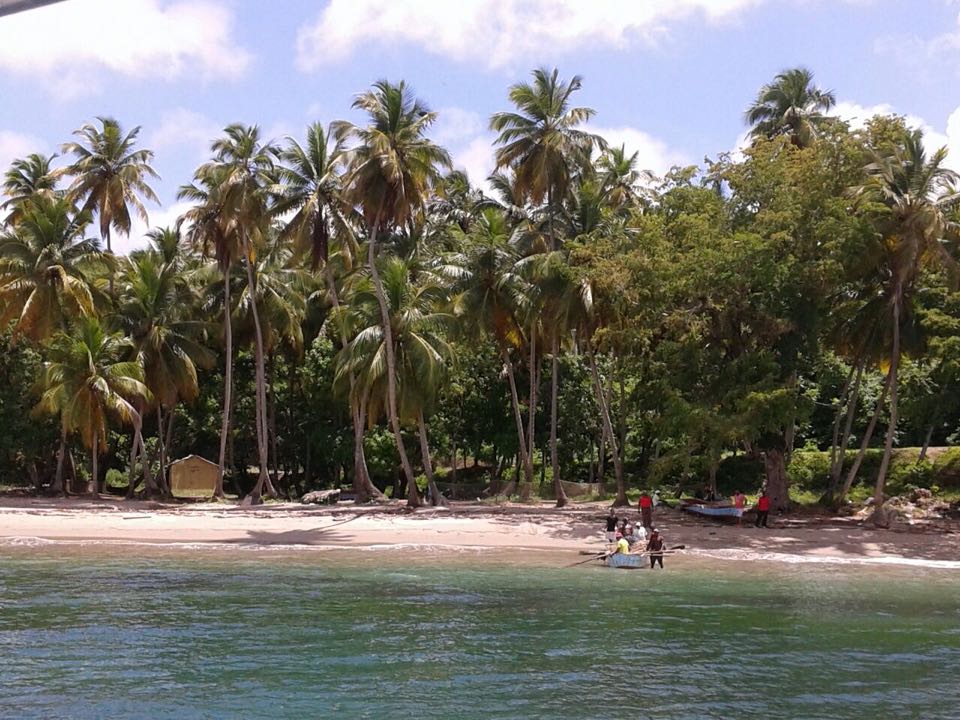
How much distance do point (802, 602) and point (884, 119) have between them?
18128mm

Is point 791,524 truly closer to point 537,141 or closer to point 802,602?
point 802,602

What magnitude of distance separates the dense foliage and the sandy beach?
2.13 meters

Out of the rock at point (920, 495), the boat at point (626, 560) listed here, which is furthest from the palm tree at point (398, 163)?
the rock at point (920, 495)

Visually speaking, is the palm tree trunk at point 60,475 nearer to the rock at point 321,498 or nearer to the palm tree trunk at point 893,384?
the rock at point 321,498

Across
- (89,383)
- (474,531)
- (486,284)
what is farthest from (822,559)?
(89,383)

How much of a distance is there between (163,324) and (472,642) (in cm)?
2861

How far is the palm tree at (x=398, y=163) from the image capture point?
3462 centimetres

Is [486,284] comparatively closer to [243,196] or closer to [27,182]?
[243,196]

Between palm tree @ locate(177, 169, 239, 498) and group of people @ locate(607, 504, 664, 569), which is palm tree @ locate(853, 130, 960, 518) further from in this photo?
palm tree @ locate(177, 169, 239, 498)

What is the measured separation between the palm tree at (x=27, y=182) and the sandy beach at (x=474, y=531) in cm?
1651

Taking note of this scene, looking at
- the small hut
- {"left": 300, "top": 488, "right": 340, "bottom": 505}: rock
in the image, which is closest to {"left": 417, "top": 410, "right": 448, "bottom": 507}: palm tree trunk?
{"left": 300, "top": 488, "right": 340, "bottom": 505}: rock

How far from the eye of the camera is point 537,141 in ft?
129

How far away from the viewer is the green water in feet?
43.8

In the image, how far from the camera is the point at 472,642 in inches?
664
